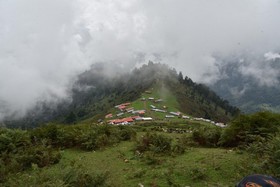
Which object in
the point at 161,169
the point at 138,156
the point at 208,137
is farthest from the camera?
the point at 208,137

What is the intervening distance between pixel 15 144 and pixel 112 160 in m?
7.09

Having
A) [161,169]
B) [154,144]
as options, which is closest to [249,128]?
[154,144]

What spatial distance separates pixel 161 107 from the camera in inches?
7544

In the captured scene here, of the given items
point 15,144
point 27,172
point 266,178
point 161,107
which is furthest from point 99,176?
point 161,107

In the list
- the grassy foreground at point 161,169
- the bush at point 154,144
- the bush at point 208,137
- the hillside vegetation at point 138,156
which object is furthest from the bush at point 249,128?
the bush at point 154,144

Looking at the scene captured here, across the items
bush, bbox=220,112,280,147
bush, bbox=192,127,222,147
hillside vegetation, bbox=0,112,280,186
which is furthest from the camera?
bush, bbox=192,127,222,147

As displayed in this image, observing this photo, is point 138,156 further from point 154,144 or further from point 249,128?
point 249,128

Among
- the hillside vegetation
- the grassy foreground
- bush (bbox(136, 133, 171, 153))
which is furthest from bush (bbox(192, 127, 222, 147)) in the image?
bush (bbox(136, 133, 171, 153))

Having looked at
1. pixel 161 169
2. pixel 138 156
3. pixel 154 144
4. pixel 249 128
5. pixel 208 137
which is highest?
pixel 249 128

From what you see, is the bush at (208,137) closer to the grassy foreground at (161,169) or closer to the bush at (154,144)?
the grassy foreground at (161,169)

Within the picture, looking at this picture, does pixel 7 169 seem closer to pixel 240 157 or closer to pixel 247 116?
pixel 240 157

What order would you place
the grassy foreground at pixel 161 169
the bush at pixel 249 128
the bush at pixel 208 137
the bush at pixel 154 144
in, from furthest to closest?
the bush at pixel 208 137 → the bush at pixel 154 144 → the bush at pixel 249 128 → the grassy foreground at pixel 161 169

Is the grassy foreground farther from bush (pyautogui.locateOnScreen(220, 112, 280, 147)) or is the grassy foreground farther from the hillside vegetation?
bush (pyautogui.locateOnScreen(220, 112, 280, 147))

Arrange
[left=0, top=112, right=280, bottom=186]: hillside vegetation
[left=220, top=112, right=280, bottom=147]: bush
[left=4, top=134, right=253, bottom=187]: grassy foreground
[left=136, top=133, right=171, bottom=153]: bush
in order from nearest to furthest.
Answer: [left=0, top=112, right=280, bottom=186]: hillside vegetation → [left=4, top=134, right=253, bottom=187]: grassy foreground → [left=220, top=112, right=280, bottom=147]: bush → [left=136, top=133, right=171, bottom=153]: bush
